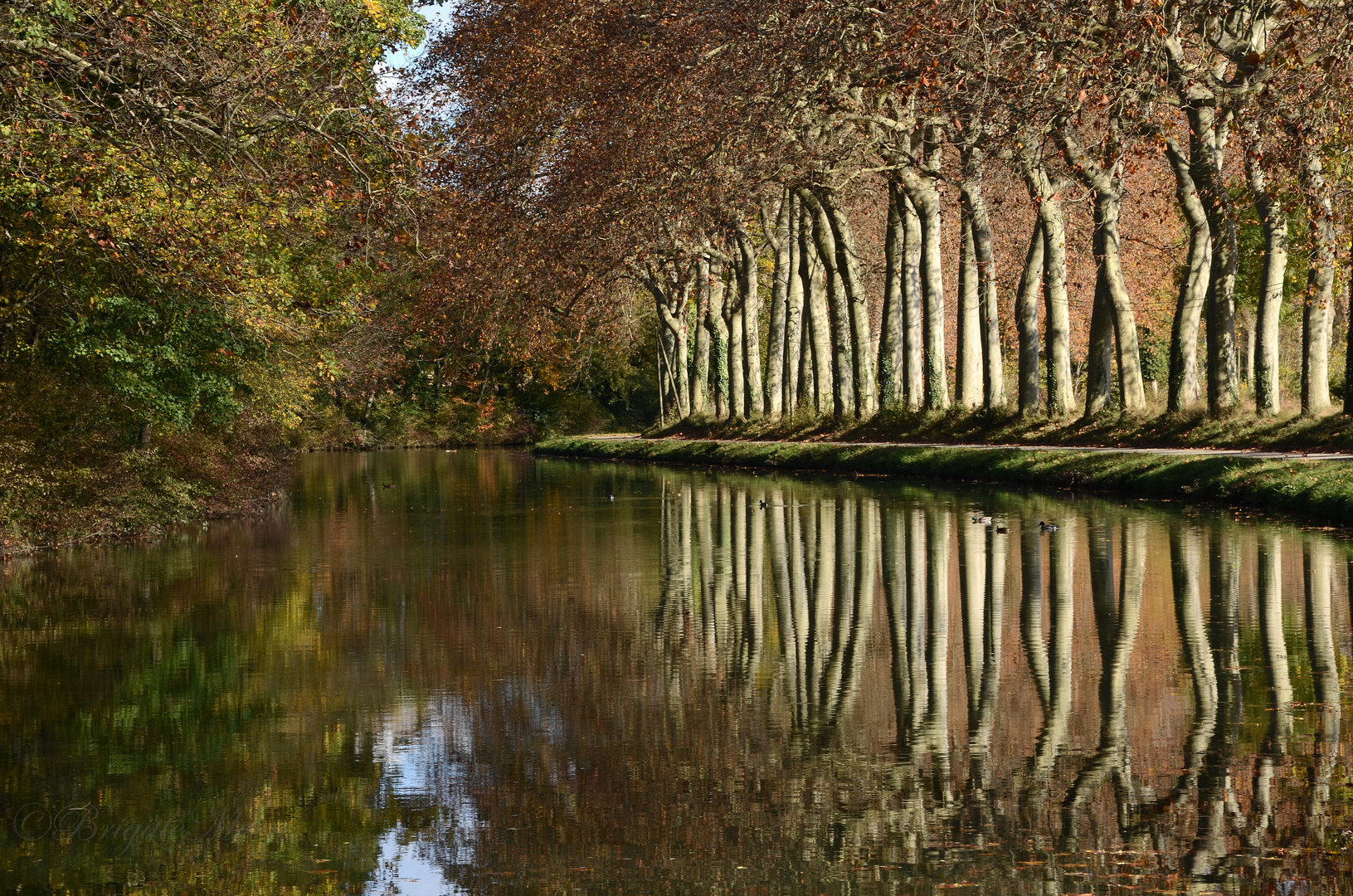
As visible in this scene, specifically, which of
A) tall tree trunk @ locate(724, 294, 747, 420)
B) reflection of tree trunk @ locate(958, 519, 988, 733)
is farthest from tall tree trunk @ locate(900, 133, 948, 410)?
reflection of tree trunk @ locate(958, 519, 988, 733)

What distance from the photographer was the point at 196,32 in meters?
16.7

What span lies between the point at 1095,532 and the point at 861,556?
3845 millimetres

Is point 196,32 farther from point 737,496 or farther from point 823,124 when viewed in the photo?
point 823,124

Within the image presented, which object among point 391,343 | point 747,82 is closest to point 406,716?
point 747,82

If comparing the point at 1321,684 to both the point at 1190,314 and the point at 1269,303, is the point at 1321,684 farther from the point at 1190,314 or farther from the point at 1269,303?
the point at 1190,314

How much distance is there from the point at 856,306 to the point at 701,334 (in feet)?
57.3

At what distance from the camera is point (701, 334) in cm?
6328

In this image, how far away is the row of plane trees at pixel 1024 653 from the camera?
721 centimetres

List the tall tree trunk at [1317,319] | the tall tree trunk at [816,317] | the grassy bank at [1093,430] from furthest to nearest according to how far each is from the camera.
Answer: the tall tree trunk at [816,317], the tall tree trunk at [1317,319], the grassy bank at [1093,430]

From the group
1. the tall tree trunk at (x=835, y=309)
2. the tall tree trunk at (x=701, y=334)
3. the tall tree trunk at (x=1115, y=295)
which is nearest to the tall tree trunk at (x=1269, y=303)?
the tall tree trunk at (x=1115, y=295)

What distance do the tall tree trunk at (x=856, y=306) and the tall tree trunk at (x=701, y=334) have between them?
29.7 ft

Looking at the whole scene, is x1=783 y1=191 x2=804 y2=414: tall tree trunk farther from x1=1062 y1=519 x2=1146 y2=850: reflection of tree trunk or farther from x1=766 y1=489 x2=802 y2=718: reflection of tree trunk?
x1=1062 y1=519 x2=1146 y2=850: reflection of tree trunk

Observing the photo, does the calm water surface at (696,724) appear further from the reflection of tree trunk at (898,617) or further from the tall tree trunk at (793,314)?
the tall tree trunk at (793,314)

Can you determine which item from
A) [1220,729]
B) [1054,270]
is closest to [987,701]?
[1220,729]
